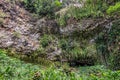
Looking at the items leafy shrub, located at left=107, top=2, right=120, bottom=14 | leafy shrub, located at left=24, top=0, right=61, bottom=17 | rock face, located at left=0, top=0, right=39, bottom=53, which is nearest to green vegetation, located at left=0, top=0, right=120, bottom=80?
leafy shrub, located at left=107, top=2, right=120, bottom=14

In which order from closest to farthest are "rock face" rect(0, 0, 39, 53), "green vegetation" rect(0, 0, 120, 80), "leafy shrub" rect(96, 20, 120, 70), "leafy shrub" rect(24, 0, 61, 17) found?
"green vegetation" rect(0, 0, 120, 80)
"rock face" rect(0, 0, 39, 53)
"leafy shrub" rect(96, 20, 120, 70)
"leafy shrub" rect(24, 0, 61, 17)

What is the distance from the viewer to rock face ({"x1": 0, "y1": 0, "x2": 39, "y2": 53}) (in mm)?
11325

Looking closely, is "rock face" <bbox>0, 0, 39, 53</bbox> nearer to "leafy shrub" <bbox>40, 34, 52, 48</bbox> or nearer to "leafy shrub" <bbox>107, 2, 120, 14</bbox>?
"leafy shrub" <bbox>40, 34, 52, 48</bbox>

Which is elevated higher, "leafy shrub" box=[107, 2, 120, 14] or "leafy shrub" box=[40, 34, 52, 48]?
"leafy shrub" box=[107, 2, 120, 14]

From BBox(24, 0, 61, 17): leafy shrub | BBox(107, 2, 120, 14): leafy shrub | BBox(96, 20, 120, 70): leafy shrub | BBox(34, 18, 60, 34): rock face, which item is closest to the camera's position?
BBox(96, 20, 120, 70): leafy shrub

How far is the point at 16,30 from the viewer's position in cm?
1205

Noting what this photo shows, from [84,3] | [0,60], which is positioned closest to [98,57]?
[84,3]

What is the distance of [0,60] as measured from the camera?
8938 millimetres

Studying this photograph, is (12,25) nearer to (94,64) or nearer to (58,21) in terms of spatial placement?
(58,21)

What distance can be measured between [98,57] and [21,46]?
3.64m

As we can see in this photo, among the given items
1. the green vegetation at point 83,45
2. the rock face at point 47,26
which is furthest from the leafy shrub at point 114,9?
the rock face at point 47,26

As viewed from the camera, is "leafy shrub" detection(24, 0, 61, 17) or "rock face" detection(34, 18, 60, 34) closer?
"rock face" detection(34, 18, 60, 34)

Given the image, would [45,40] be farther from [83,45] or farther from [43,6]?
[43,6]

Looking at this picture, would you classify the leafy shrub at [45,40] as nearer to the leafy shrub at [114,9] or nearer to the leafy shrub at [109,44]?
the leafy shrub at [109,44]
